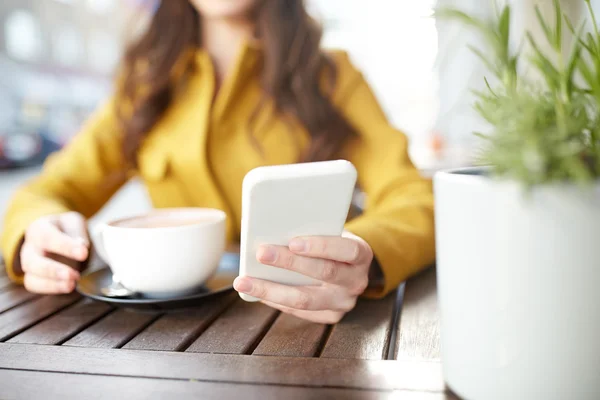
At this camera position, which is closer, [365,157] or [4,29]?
[365,157]

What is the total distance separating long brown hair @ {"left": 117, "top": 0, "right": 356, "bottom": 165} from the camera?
1.09 metres

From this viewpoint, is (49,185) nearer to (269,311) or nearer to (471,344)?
(269,311)

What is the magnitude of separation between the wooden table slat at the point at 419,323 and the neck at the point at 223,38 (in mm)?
786

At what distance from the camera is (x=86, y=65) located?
2.32 m

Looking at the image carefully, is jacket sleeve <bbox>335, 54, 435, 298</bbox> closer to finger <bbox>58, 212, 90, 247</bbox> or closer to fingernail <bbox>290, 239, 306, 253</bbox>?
fingernail <bbox>290, 239, 306, 253</bbox>

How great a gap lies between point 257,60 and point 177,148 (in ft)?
0.87

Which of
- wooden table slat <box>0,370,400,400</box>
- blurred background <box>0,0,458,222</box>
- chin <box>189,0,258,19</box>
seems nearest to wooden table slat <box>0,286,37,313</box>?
wooden table slat <box>0,370,400,400</box>

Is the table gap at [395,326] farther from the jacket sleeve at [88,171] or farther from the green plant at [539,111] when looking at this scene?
the jacket sleeve at [88,171]

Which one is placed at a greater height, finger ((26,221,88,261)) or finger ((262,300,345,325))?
finger ((26,221,88,261))

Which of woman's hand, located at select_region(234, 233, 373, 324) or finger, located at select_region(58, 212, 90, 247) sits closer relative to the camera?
woman's hand, located at select_region(234, 233, 373, 324)

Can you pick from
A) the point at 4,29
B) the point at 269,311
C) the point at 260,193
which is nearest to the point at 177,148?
the point at 269,311

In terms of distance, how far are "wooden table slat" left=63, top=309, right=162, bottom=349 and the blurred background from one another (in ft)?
2.91

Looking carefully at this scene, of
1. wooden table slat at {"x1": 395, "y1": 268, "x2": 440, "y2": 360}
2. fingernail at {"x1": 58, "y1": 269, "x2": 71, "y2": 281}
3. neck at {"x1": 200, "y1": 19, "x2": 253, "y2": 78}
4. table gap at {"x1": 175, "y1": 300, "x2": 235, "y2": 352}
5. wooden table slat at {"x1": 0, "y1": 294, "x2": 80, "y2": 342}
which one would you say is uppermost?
neck at {"x1": 200, "y1": 19, "x2": 253, "y2": 78}

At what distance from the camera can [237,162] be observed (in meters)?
1.11
